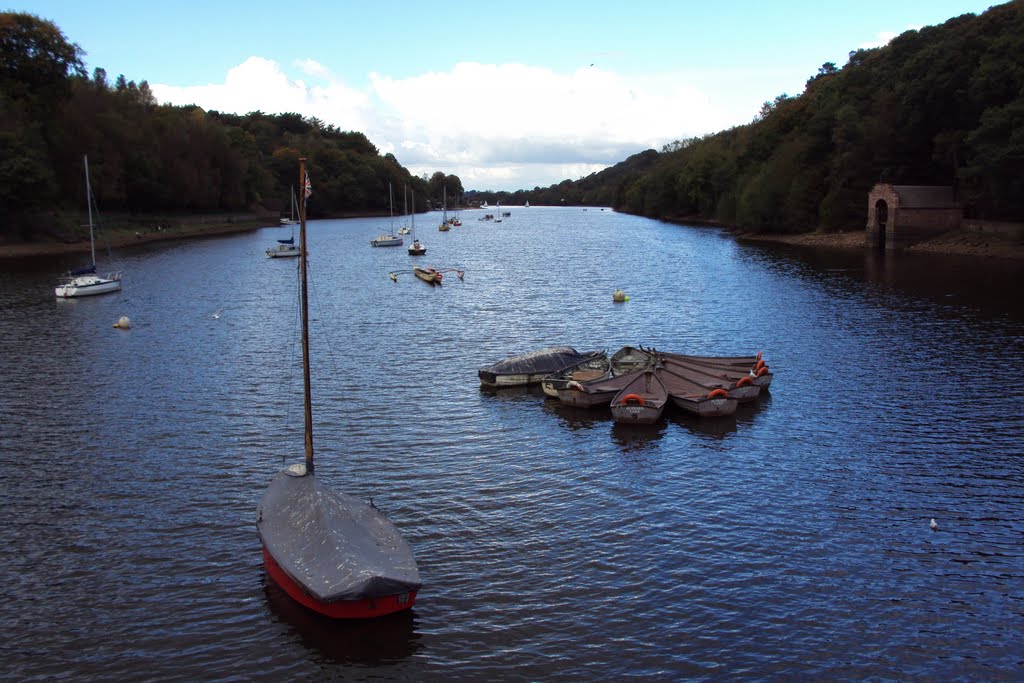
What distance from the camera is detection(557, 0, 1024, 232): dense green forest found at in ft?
299

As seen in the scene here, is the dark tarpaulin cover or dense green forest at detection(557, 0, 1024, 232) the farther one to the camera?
dense green forest at detection(557, 0, 1024, 232)

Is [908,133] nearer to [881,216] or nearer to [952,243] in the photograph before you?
[881,216]

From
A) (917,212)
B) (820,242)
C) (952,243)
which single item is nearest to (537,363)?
(952,243)

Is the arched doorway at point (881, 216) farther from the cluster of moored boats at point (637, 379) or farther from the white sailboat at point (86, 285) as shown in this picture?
the white sailboat at point (86, 285)

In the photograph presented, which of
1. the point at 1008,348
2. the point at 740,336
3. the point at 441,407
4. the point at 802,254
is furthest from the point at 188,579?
the point at 802,254

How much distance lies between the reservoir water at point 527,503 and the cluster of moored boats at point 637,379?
96 cm

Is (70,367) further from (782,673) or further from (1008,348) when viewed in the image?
(1008,348)

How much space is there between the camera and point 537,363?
44.4 meters

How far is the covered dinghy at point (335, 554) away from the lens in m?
19.5

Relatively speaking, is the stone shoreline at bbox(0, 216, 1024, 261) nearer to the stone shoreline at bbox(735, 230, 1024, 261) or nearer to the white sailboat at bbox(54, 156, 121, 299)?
the stone shoreline at bbox(735, 230, 1024, 261)

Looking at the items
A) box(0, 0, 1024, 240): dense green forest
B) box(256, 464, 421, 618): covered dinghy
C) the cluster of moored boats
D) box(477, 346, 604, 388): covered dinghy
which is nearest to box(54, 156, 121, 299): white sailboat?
box(0, 0, 1024, 240): dense green forest

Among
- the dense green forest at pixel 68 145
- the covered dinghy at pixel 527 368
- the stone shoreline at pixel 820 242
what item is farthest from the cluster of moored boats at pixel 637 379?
the dense green forest at pixel 68 145

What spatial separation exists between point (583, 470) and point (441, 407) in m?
10.9

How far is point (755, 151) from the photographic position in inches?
6816
